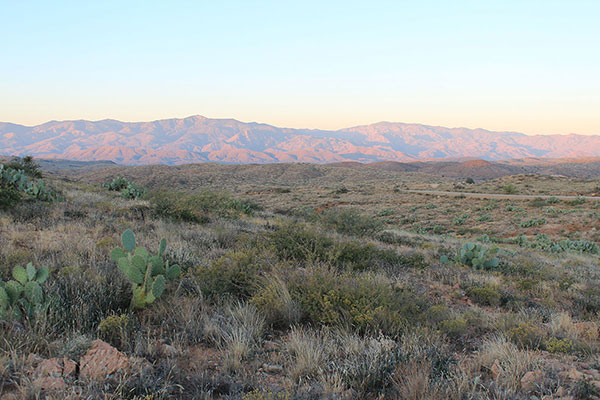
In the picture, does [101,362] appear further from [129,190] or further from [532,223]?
[532,223]

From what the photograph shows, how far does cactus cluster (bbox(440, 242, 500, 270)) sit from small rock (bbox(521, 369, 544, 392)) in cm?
613

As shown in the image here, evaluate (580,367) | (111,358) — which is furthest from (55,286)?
(580,367)

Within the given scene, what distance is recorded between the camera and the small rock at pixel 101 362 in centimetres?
268

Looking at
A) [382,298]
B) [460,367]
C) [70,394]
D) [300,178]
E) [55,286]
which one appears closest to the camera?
[70,394]

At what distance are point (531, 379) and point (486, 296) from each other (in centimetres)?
321

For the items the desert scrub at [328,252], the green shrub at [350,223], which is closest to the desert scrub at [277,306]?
the desert scrub at [328,252]

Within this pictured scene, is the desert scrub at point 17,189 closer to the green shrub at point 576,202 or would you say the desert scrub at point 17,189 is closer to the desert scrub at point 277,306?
the desert scrub at point 277,306

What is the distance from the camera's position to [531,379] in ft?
9.82

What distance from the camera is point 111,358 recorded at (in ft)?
9.26

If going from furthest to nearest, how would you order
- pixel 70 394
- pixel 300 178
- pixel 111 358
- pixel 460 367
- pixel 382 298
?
pixel 300 178 → pixel 382 298 → pixel 460 367 → pixel 111 358 → pixel 70 394

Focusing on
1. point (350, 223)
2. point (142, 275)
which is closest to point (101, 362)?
point (142, 275)

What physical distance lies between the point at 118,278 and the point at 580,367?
4.95 m

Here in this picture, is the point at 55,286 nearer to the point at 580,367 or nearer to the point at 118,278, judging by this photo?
the point at 118,278

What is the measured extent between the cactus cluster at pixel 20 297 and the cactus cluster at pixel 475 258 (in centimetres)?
818
